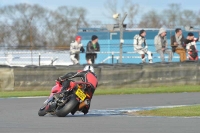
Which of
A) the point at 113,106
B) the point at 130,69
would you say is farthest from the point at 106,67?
the point at 113,106

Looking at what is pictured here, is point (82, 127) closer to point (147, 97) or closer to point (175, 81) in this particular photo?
point (147, 97)

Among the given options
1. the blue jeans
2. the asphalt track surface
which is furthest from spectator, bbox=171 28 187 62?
the asphalt track surface

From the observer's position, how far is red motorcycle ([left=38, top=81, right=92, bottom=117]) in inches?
472

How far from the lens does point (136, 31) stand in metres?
33.0

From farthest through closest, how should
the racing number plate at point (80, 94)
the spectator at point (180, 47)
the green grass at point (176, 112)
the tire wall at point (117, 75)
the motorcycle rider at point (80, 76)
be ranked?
the spectator at point (180, 47) < the tire wall at point (117, 75) < the green grass at point (176, 112) < the motorcycle rider at point (80, 76) < the racing number plate at point (80, 94)

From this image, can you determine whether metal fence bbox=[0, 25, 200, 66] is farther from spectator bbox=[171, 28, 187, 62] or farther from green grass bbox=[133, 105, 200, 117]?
green grass bbox=[133, 105, 200, 117]

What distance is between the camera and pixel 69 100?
1202cm

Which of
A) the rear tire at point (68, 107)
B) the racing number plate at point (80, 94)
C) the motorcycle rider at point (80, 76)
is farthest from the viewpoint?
the motorcycle rider at point (80, 76)

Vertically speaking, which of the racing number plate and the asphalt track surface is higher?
the racing number plate

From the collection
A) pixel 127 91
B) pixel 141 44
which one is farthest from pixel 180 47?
pixel 127 91

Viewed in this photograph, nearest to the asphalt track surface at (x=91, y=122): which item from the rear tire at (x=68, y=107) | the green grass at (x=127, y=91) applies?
the rear tire at (x=68, y=107)

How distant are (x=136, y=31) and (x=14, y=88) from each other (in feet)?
44.2

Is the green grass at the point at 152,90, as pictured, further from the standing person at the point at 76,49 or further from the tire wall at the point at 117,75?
the standing person at the point at 76,49

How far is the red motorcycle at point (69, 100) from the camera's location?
12.0 meters
